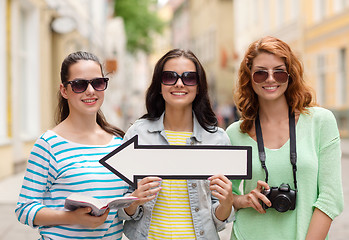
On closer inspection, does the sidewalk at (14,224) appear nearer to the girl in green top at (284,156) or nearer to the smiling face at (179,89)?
the girl in green top at (284,156)

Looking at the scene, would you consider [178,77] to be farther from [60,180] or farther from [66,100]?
[60,180]

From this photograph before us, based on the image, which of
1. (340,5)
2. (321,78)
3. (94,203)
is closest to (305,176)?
(94,203)

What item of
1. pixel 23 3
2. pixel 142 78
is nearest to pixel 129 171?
pixel 23 3

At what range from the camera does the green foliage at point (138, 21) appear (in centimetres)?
3044

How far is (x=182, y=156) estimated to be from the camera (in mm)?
2430

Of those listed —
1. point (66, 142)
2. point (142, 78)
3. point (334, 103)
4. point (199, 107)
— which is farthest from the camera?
point (142, 78)

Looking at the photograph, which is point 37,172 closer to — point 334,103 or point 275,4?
point 334,103

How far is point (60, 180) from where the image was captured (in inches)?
99.6

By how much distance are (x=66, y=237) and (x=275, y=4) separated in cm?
2826

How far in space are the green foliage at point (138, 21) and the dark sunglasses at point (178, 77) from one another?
2798cm

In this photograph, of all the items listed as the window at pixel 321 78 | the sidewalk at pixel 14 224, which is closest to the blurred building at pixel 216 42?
the window at pixel 321 78

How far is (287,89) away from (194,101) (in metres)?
0.50

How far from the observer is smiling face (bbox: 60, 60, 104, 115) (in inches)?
104

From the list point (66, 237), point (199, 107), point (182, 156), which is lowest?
point (66, 237)
